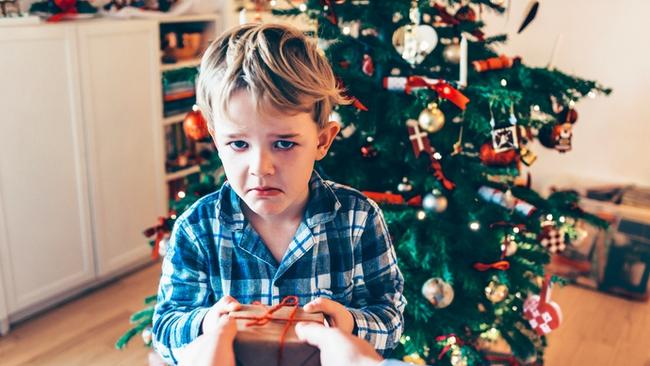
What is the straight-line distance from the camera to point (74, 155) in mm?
2219

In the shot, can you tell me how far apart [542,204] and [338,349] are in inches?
49.1

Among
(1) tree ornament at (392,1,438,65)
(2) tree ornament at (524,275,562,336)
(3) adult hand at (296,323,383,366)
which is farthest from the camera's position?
(2) tree ornament at (524,275,562,336)

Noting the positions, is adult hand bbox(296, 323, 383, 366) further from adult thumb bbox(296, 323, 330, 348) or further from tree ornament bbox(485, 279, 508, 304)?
tree ornament bbox(485, 279, 508, 304)

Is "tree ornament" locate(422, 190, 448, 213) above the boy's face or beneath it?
beneath

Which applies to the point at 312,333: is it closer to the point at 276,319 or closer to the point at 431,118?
the point at 276,319

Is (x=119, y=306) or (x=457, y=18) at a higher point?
(x=457, y=18)

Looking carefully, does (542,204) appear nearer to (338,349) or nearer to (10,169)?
(338,349)

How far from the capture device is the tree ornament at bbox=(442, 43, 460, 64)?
1543 millimetres

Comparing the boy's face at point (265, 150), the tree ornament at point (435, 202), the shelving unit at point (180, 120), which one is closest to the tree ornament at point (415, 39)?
the tree ornament at point (435, 202)

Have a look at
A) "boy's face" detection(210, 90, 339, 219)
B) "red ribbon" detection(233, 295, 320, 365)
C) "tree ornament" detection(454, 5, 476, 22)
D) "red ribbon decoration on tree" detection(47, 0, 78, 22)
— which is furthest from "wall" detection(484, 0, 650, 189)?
"red ribbon" detection(233, 295, 320, 365)

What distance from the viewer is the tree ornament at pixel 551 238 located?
1.77 metres

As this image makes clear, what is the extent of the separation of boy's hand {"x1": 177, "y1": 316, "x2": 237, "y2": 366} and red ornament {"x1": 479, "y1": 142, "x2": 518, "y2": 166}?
1088 millimetres

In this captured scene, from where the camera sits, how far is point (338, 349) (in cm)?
59

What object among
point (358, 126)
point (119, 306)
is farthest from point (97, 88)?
point (358, 126)
